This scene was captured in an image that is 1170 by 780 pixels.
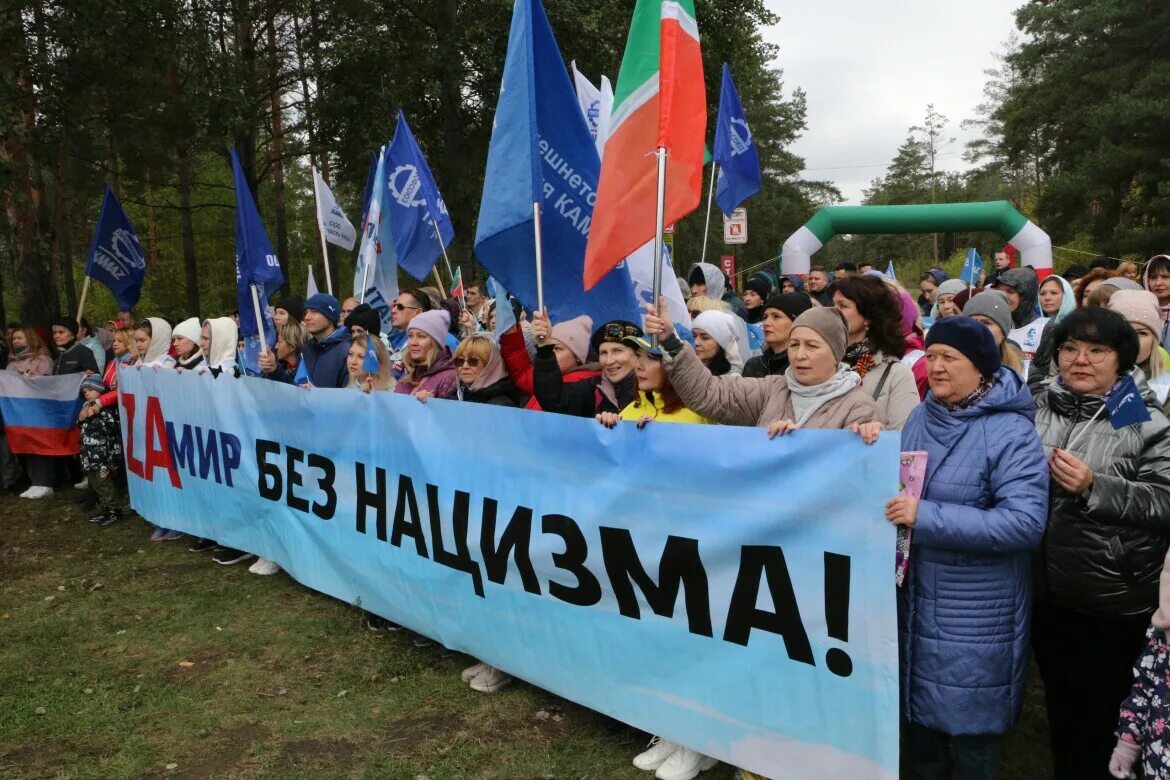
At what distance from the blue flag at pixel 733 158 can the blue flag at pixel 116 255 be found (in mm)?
5860

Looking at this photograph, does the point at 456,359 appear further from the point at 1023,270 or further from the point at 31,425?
the point at 31,425

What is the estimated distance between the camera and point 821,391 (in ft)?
10.4

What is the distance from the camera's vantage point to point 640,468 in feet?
11.4

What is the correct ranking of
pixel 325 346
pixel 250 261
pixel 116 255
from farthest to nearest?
pixel 116 255 → pixel 250 261 → pixel 325 346

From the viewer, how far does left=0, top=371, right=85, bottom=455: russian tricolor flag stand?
900 centimetres

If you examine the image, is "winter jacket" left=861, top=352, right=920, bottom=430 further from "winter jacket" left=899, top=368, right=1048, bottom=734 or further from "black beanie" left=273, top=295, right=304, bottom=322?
"black beanie" left=273, top=295, right=304, bottom=322

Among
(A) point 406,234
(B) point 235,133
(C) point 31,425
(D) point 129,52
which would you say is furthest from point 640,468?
(B) point 235,133

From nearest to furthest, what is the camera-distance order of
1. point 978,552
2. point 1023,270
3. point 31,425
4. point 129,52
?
1. point 978,552
2. point 1023,270
3. point 31,425
4. point 129,52

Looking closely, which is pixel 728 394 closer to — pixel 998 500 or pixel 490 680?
pixel 998 500

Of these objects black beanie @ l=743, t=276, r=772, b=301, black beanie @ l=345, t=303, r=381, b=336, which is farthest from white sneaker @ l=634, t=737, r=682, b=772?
black beanie @ l=743, t=276, r=772, b=301

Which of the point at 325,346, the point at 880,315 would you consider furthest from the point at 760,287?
the point at 880,315

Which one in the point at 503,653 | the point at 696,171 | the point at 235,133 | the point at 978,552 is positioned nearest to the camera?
the point at 978,552

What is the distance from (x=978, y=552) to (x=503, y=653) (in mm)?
2307

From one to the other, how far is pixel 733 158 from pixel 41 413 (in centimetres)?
781
